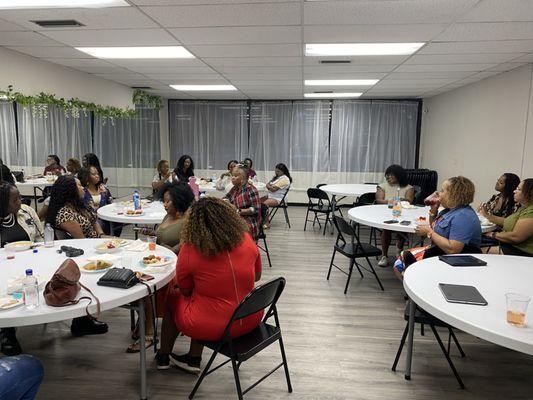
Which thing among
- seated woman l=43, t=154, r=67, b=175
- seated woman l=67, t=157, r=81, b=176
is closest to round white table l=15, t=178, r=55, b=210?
seated woman l=43, t=154, r=67, b=175

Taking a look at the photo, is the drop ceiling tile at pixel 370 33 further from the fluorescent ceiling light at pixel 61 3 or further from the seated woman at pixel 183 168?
the seated woman at pixel 183 168

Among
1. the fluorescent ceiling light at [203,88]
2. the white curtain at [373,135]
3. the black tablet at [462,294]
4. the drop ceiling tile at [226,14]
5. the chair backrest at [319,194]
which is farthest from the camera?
the white curtain at [373,135]

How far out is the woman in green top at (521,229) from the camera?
3.20 metres

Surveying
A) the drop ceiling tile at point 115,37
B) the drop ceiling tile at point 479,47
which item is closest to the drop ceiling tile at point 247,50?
Answer: the drop ceiling tile at point 115,37

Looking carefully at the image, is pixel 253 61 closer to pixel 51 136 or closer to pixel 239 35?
pixel 239 35

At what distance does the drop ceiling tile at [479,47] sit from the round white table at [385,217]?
1788mm

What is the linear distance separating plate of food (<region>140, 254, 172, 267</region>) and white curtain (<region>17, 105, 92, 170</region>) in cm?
389

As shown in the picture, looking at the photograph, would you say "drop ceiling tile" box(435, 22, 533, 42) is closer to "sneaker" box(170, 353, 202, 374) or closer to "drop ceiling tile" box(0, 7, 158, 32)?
"drop ceiling tile" box(0, 7, 158, 32)

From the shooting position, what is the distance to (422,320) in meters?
2.37

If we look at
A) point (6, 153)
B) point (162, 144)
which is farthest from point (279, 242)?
point (162, 144)

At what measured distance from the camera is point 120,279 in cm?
203

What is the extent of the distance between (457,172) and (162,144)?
6669 mm

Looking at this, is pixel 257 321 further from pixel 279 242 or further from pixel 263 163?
pixel 263 163

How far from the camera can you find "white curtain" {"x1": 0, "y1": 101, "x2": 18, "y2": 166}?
485 centimetres
